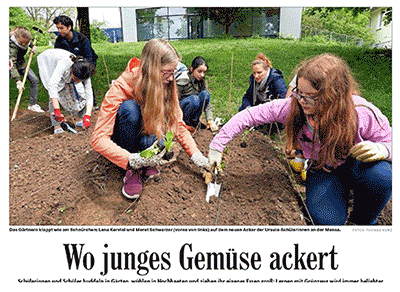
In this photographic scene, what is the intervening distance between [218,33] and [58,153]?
210 centimetres

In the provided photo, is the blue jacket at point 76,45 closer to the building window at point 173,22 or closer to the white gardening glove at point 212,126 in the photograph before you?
the building window at point 173,22

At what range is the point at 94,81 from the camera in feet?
12.0

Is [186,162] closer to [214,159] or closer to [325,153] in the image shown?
[214,159]

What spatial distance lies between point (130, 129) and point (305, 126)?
92cm

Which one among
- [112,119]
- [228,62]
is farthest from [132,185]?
[228,62]

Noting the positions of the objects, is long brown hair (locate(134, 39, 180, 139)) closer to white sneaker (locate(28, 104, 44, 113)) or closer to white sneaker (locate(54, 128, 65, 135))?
white sneaker (locate(54, 128, 65, 135))

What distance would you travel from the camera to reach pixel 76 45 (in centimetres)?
293

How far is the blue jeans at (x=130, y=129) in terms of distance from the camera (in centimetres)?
155

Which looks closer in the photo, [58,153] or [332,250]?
[332,250]

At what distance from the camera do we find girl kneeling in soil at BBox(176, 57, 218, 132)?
2367 mm

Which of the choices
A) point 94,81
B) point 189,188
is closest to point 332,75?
point 189,188

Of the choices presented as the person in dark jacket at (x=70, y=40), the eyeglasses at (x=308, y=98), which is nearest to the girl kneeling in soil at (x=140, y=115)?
the eyeglasses at (x=308, y=98)

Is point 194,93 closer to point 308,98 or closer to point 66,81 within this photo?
point 66,81

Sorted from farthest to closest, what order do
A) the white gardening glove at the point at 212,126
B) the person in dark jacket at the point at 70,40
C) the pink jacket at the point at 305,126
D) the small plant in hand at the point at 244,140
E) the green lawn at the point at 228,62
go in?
the green lawn at the point at 228,62
the person in dark jacket at the point at 70,40
the white gardening glove at the point at 212,126
the small plant in hand at the point at 244,140
the pink jacket at the point at 305,126
